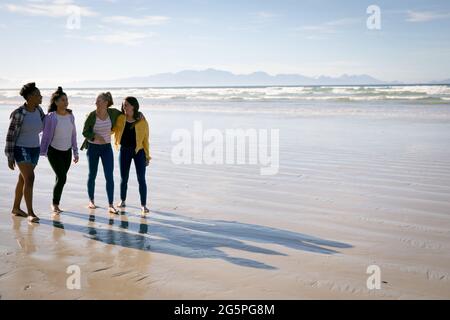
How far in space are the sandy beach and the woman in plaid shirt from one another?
54 cm

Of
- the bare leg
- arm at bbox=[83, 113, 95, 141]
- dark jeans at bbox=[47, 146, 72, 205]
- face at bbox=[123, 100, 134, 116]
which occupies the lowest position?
the bare leg

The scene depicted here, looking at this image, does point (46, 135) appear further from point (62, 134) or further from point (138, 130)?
point (138, 130)

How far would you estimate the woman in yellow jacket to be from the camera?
6.39 metres

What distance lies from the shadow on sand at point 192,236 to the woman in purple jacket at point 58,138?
0.58 meters

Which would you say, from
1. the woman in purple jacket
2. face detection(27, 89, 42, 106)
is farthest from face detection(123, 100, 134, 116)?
face detection(27, 89, 42, 106)

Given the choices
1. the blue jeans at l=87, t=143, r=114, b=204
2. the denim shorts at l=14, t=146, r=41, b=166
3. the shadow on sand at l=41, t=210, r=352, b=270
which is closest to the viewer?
the shadow on sand at l=41, t=210, r=352, b=270

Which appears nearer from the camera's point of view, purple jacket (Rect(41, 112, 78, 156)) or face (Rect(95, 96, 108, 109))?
purple jacket (Rect(41, 112, 78, 156))

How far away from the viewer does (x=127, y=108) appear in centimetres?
641

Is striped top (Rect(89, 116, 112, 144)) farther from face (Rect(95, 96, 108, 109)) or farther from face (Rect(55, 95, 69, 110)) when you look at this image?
face (Rect(55, 95, 69, 110))

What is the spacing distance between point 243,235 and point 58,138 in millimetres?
3105

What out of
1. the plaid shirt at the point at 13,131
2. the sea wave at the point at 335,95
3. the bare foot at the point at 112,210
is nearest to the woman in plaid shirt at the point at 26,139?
the plaid shirt at the point at 13,131

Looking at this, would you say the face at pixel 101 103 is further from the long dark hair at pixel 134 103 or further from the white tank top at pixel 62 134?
the white tank top at pixel 62 134

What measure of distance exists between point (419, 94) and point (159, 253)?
40153 mm
